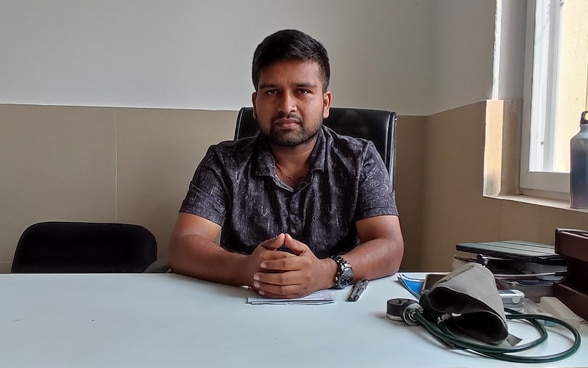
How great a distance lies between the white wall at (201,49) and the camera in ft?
6.88

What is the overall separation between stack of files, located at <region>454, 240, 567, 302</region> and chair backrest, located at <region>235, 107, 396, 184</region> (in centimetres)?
60

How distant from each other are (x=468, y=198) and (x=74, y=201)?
63.4 inches

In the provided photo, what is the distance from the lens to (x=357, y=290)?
959mm

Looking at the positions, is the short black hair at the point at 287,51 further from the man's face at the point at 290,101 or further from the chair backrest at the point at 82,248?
the chair backrest at the point at 82,248

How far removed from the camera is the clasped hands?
899 millimetres

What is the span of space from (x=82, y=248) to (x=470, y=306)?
5.29 feet

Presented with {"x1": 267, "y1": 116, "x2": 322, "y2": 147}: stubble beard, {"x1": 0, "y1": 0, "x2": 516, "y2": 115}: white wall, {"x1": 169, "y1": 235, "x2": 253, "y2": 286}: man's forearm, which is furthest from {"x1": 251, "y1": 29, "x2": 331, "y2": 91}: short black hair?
{"x1": 0, "y1": 0, "x2": 516, "y2": 115}: white wall

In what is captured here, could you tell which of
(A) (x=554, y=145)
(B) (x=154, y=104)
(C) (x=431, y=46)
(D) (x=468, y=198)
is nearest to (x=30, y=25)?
(B) (x=154, y=104)

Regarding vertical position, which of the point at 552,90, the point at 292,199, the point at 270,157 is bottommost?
the point at 292,199

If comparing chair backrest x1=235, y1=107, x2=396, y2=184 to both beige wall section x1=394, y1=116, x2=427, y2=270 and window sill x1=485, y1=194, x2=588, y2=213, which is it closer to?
window sill x1=485, y1=194, x2=588, y2=213

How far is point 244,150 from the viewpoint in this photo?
1.40 m

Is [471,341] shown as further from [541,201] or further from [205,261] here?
[541,201]

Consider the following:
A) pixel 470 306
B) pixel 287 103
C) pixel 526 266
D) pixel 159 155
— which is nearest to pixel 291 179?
pixel 287 103

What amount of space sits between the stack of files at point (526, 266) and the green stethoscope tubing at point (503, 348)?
132mm
